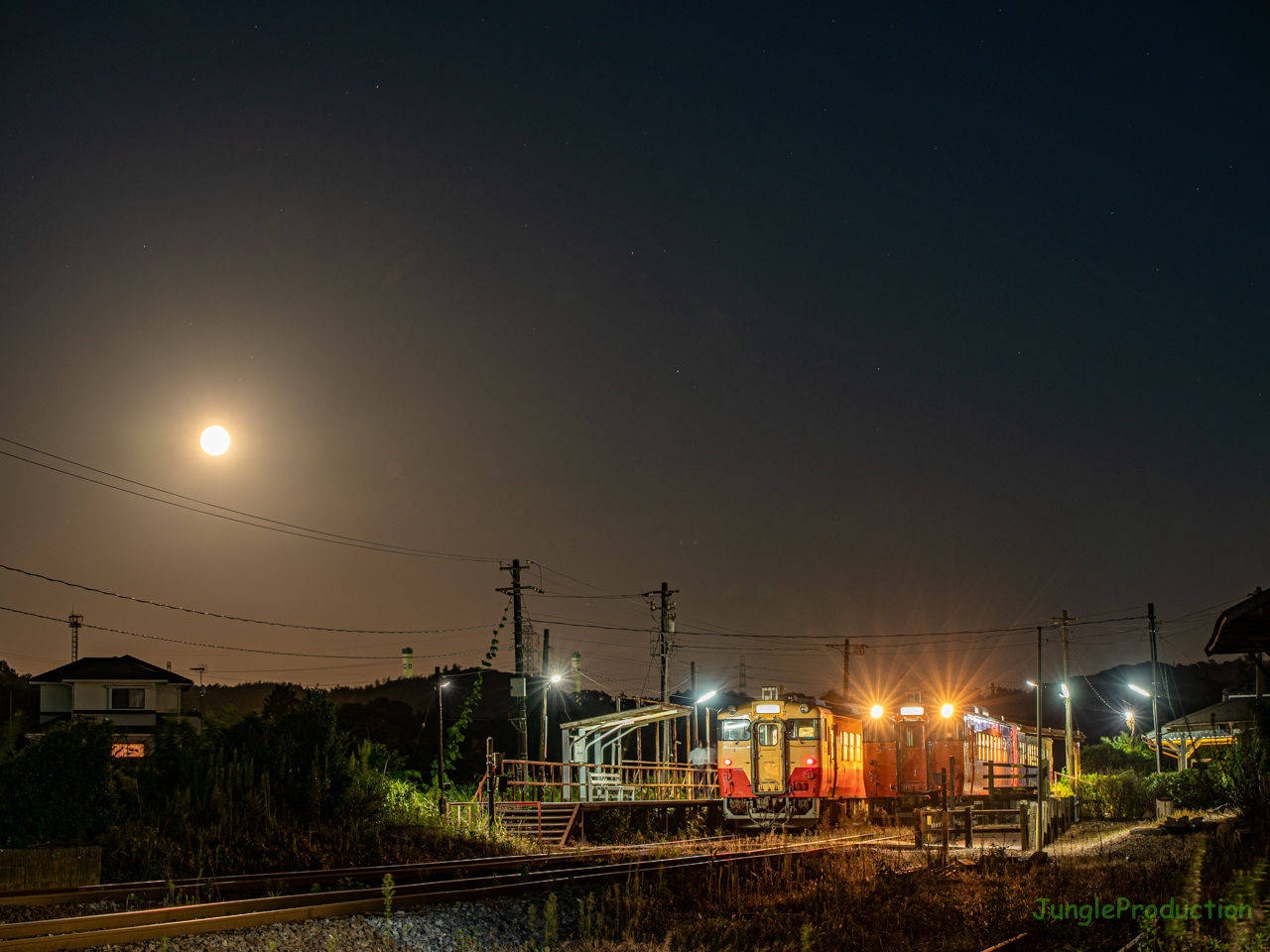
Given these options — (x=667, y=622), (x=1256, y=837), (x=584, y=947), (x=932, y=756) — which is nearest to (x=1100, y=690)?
(x=667, y=622)

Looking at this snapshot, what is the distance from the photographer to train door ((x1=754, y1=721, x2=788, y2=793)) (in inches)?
1128

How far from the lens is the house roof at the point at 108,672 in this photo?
204 feet

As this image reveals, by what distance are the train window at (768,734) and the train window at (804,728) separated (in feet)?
1.14

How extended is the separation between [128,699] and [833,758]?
159 ft

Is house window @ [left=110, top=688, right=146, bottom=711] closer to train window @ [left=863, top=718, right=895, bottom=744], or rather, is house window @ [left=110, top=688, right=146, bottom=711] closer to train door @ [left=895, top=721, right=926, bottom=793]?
train window @ [left=863, top=718, right=895, bottom=744]

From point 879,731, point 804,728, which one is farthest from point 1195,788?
point 804,728

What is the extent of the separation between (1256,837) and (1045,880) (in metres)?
4.61

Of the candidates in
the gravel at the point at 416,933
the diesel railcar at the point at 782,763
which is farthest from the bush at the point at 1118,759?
the gravel at the point at 416,933

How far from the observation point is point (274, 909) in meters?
11.8

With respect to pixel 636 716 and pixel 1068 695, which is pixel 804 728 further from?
pixel 1068 695

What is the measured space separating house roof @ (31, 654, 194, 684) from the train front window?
44717 millimetres

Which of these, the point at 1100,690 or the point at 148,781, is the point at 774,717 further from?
the point at 1100,690

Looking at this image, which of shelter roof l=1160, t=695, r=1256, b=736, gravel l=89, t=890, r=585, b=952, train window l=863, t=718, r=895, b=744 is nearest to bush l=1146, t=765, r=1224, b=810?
train window l=863, t=718, r=895, b=744

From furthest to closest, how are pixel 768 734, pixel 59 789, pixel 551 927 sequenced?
Result: pixel 768 734, pixel 59 789, pixel 551 927
